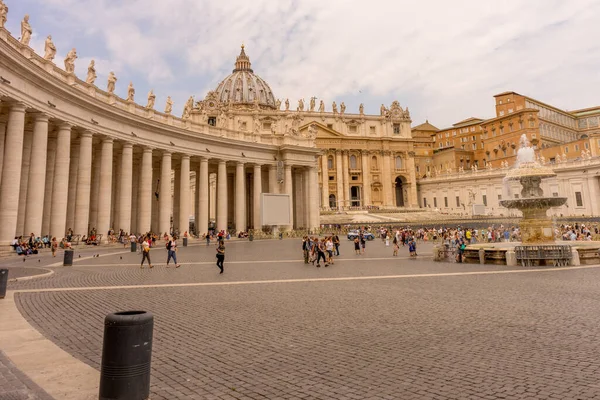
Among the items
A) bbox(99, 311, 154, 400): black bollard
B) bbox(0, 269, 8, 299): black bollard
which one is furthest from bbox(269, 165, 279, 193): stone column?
bbox(99, 311, 154, 400): black bollard

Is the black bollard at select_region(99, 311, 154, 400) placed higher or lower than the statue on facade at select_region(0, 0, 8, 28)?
lower

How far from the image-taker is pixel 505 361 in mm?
5020

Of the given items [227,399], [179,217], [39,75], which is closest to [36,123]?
[39,75]

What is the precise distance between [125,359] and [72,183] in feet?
107

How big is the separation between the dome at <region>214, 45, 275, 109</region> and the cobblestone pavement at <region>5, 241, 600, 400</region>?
104 m

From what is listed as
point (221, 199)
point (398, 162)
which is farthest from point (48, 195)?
point (398, 162)

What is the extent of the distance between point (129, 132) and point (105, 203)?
22.7 feet

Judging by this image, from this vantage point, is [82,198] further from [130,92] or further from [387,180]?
[387,180]

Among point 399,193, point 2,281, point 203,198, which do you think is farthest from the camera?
point 399,193

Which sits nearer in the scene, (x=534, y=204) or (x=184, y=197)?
(x=534, y=204)

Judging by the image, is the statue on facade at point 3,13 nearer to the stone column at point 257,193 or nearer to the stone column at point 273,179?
the stone column at point 257,193

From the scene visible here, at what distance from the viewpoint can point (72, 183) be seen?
31094 mm

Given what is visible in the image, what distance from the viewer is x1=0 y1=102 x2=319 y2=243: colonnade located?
2225cm

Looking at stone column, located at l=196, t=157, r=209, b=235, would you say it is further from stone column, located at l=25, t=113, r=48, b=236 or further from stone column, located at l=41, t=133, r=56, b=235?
stone column, located at l=25, t=113, r=48, b=236
